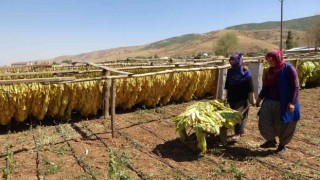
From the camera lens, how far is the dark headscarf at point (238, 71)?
536cm

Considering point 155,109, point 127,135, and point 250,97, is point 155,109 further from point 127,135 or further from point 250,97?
point 250,97

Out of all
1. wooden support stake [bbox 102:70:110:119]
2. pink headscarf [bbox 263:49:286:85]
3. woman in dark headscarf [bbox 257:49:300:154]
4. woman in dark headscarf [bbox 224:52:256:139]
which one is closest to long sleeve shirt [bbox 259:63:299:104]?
woman in dark headscarf [bbox 257:49:300:154]

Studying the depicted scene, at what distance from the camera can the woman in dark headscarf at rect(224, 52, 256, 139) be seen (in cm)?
540

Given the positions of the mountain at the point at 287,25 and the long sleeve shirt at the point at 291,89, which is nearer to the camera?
the long sleeve shirt at the point at 291,89

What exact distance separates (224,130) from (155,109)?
11.6ft

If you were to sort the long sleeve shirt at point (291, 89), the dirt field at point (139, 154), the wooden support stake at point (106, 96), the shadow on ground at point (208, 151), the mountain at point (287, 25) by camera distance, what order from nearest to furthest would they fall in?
the dirt field at point (139, 154) → the long sleeve shirt at point (291, 89) → the shadow on ground at point (208, 151) → the wooden support stake at point (106, 96) → the mountain at point (287, 25)

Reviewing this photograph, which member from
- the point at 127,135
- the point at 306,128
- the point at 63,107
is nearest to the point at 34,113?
the point at 63,107

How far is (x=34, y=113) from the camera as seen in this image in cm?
705

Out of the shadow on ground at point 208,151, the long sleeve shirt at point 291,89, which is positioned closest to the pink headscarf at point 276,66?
the long sleeve shirt at point 291,89

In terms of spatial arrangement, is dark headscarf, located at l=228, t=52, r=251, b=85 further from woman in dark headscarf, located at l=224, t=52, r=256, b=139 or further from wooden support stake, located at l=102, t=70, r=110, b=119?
wooden support stake, located at l=102, t=70, r=110, b=119

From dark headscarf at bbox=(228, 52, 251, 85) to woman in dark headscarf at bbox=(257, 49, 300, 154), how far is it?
0.49 m

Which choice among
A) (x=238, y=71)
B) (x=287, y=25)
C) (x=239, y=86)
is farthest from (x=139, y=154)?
(x=287, y=25)

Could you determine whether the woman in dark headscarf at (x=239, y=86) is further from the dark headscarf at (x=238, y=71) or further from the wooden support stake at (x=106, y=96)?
the wooden support stake at (x=106, y=96)

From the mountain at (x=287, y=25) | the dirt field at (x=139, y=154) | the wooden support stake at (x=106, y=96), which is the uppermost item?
the mountain at (x=287, y=25)
